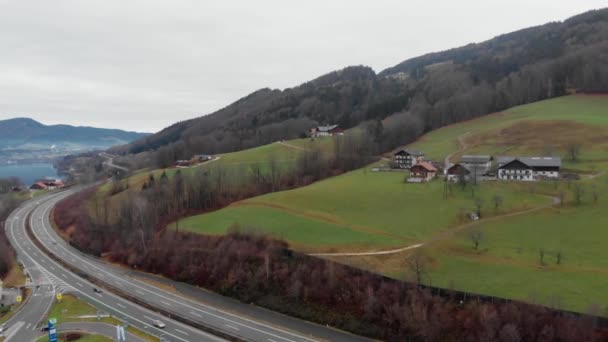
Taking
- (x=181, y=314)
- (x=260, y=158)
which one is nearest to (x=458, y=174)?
(x=181, y=314)

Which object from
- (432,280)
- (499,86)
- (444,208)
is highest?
(499,86)

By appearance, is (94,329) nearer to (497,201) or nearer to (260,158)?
(497,201)

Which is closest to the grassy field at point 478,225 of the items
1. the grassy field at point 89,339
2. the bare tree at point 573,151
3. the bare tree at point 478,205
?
the bare tree at point 478,205

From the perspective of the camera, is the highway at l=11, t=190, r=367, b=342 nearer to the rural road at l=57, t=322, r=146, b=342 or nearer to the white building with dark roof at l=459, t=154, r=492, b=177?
the rural road at l=57, t=322, r=146, b=342

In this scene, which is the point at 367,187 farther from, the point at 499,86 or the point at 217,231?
the point at 499,86

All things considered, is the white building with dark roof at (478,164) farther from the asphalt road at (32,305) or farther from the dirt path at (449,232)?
the asphalt road at (32,305)

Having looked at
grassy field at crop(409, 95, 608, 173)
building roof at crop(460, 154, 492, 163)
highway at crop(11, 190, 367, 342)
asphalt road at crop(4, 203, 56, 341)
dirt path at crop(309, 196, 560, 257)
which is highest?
grassy field at crop(409, 95, 608, 173)

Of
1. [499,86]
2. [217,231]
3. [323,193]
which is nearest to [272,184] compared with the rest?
[323,193]

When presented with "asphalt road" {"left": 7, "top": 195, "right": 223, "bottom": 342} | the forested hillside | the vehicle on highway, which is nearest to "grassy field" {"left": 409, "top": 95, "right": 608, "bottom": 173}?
the forested hillside
